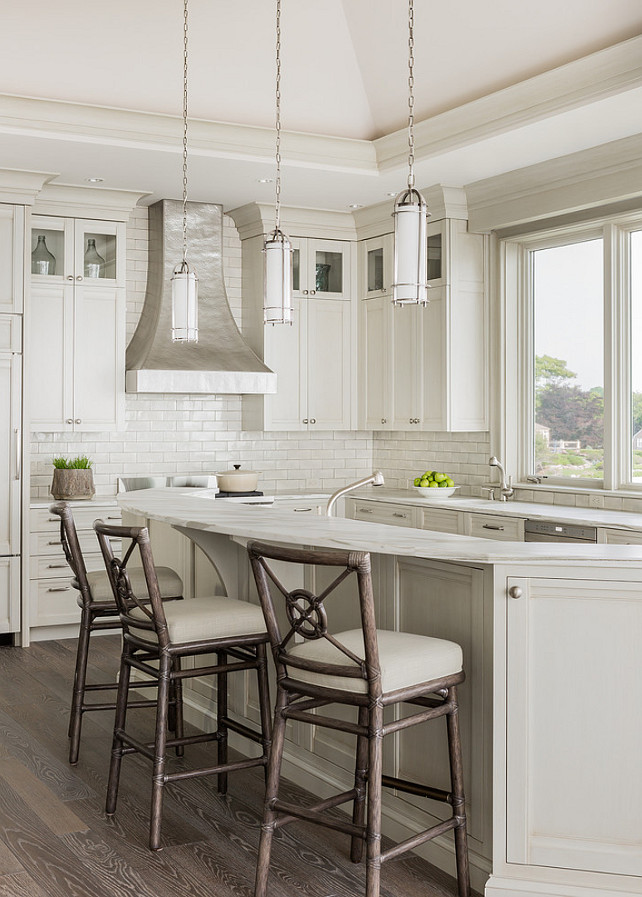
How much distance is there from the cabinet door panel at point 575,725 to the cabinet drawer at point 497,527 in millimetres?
2661

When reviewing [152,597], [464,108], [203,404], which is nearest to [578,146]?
[464,108]

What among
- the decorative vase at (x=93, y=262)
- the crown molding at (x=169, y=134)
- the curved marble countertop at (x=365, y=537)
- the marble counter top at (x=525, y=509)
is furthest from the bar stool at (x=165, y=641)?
the decorative vase at (x=93, y=262)

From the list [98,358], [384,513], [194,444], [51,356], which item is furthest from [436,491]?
[51,356]

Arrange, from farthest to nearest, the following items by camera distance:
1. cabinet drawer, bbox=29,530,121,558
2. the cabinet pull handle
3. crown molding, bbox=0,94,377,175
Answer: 1. cabinet drawer, bbox=29,530,121,558
2. the cabinet pull handle
3. crown molding, bbox=0,94,377,175

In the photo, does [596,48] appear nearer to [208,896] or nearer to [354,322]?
[354,322]

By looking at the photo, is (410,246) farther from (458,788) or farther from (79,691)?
(79,691)

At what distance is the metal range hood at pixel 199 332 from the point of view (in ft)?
21.6

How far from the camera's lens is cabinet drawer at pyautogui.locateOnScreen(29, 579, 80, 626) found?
618cm

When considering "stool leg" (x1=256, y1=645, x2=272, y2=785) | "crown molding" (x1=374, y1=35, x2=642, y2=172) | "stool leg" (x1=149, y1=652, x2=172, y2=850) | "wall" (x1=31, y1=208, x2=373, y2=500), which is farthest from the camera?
"wall" (x1=31, y1=208, x2=373, y2=500)

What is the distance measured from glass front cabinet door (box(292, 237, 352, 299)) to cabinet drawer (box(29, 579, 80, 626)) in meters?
2.62

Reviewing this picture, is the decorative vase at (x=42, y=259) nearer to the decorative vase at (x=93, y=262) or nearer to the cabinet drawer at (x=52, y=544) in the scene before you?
the decorative vase at (x=93, y=262)

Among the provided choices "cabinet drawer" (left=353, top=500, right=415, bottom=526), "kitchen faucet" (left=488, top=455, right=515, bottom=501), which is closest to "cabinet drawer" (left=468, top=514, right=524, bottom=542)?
"kitchen faucet" (left=488, top=455, right=515, bottom=501)

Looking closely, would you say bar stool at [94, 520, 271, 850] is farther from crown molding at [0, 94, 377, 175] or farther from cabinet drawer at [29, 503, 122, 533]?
cabinet drawer at [29, 503, 122, 533]

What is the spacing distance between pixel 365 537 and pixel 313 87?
3.51 metres
